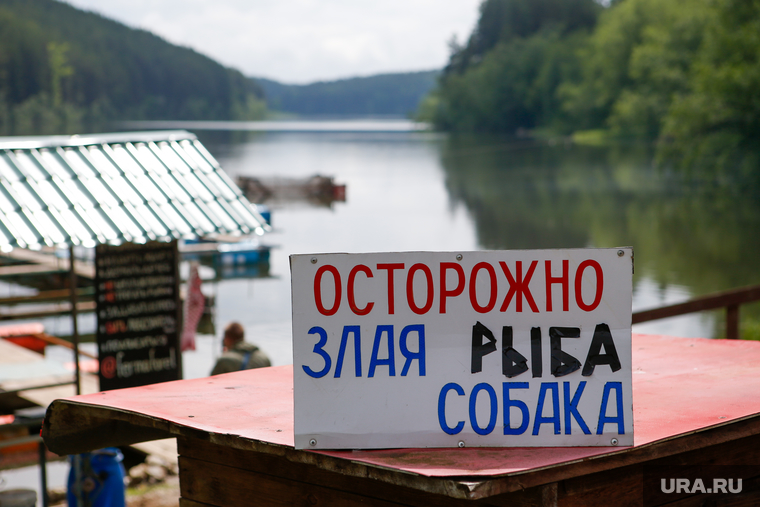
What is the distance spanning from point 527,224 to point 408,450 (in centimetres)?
2959

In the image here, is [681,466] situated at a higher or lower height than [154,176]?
lower

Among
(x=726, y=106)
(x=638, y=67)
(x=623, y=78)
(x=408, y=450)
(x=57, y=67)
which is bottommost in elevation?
(x=408, y=450)

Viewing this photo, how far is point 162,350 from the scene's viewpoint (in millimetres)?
7133

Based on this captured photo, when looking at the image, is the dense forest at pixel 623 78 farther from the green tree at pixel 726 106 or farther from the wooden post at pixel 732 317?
the wooden post at pixel 732 317

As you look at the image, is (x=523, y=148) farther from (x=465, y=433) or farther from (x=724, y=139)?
(x=465, y=433)

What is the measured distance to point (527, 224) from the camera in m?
31.1

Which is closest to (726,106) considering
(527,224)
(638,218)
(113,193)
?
(638,218)

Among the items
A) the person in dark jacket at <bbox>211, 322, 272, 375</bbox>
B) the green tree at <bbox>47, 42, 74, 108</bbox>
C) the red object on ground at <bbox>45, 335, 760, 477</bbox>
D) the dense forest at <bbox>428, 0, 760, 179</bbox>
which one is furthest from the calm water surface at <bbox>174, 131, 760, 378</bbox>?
the green tree at <bbox>47, 42, 74, 108</bbox>

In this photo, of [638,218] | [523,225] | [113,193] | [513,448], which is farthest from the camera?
[638,218]

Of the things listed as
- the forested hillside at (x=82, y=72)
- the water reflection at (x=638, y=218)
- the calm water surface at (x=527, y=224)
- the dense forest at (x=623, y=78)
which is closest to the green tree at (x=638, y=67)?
the dense forest at (x=623, y=78)

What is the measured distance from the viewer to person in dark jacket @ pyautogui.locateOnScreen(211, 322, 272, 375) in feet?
20.8

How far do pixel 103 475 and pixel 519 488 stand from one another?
13.6 feet

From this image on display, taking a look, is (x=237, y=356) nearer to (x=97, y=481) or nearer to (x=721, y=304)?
(x=97, y=481)

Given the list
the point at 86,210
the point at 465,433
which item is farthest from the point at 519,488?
the point at 86,210
